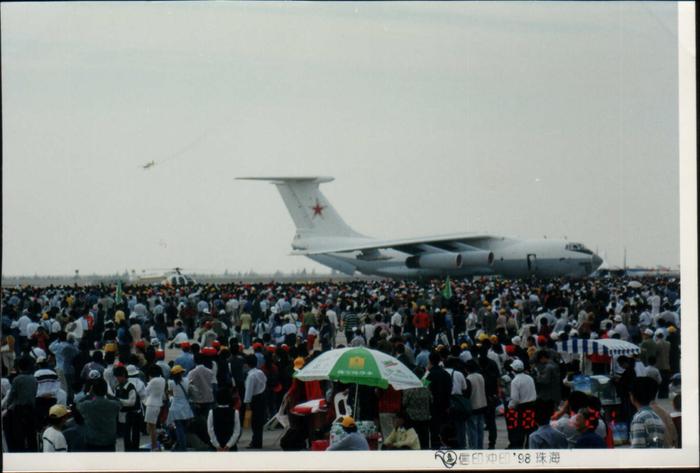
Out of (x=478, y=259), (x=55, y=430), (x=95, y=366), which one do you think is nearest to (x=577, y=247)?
(x=478, y=259)

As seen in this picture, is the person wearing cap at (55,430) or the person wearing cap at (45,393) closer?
the person wearing cap at (55,430)

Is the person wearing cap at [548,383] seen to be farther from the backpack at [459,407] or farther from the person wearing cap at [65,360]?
the person wearing cap at [65,360]

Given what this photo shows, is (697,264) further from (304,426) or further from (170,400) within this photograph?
(170,400)

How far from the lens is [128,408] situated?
8.86 metres

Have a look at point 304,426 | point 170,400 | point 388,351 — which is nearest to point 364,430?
point 304,426

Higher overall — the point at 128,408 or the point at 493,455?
the point at 128,408

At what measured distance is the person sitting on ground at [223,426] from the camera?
7.96 metres

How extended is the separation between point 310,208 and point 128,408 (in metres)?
29.0

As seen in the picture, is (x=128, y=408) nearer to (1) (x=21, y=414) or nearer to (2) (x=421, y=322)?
(1) (x=21, y=414)

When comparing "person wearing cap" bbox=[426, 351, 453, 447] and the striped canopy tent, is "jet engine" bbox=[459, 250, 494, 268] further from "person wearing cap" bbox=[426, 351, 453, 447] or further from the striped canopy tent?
→ "person wearing cap" bbox=[426, 351, 453, 447]

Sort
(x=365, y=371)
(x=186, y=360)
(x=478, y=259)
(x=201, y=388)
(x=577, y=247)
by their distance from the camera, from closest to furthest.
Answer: (x=365, y=371)
(x=201, y=388)
(x=186, y=360)
(x=577, y=247)
(x=478, y=259)

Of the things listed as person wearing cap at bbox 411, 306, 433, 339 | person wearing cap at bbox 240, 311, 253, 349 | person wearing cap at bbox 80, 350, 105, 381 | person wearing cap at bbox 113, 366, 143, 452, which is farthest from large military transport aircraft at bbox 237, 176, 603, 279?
person wearing cap at bbox 113, 366, 143, 452

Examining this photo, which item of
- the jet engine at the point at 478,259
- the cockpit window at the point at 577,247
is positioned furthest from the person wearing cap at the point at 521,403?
the jet engine at the point at 478,259

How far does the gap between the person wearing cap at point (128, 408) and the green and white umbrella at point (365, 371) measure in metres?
1.56
